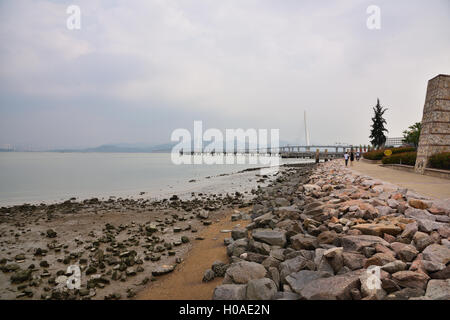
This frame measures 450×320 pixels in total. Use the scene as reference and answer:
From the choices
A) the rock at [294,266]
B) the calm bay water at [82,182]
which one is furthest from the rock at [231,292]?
the calm bay water at [82,182]

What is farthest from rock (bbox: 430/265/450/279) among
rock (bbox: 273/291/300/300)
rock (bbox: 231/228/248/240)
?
rock (bbox: 231/228/248/240)

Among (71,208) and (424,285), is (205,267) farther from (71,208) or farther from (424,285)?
(71,208)

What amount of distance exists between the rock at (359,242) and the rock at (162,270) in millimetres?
3170

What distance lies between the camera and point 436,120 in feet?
37.3

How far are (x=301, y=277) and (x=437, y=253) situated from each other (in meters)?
1.67

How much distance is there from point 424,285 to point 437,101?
1237 centimetres

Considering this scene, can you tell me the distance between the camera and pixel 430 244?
328cm

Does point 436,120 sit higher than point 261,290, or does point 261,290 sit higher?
point 436,120

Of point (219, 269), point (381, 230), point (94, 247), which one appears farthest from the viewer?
point (94, 247)

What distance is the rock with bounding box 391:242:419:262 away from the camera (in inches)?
122

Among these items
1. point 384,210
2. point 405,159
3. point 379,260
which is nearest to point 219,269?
point 379,260

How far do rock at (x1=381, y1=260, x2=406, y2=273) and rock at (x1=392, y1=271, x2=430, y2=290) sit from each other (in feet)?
0.37

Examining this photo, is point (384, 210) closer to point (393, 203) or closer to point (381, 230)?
point (393, 203)

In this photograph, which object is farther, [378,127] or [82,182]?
[378,127]
